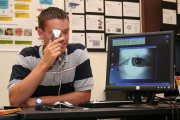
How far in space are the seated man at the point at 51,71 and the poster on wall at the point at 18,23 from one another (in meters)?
0.97

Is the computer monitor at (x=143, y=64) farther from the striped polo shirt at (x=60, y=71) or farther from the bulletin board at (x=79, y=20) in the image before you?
the bulletin board at (x=79, y=20)

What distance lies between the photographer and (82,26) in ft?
10.7

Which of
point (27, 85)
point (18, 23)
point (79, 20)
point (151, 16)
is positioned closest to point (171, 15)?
→ point (151, 16)

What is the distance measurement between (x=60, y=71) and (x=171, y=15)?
2159 millimetres

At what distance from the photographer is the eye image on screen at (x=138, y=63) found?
1478mm

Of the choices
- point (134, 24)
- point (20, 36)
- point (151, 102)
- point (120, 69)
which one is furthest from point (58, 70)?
point (134, 24)

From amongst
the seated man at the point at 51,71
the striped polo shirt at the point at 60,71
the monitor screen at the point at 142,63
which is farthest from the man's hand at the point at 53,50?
the monitor screen at the point at 142,63

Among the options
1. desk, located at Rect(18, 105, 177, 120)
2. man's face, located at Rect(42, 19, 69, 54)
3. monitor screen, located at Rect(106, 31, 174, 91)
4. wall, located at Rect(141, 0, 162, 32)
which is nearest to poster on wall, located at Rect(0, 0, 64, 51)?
man's face, located at Rect(42, 19, 69, 54)

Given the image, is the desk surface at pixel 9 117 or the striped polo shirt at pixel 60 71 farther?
the striped polo shirt at pixel 60 71

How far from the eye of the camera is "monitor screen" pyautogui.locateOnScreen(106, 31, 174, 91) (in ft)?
4.76

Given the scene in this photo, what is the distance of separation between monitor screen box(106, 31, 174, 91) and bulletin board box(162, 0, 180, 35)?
2063mm

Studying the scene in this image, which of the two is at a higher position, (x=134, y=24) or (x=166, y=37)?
(x=134, y=24)

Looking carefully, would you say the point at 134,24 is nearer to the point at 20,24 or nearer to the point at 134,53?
the point at 20,24

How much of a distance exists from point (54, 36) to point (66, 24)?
0.55 ft
